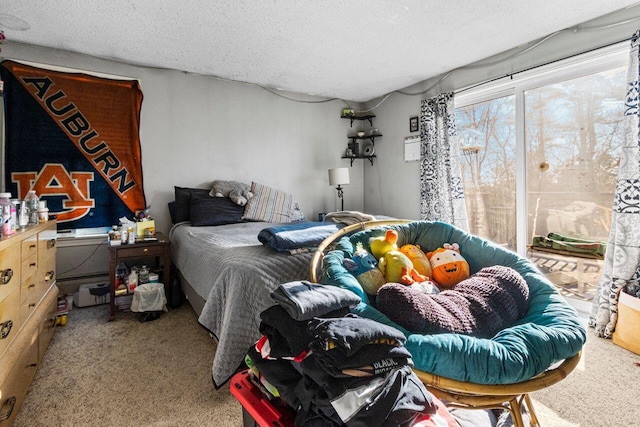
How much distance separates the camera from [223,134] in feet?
12.2

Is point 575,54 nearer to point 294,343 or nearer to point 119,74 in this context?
point 294,343

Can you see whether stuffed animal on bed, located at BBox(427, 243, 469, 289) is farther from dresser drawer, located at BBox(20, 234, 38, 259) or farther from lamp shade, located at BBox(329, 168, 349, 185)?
lamp shade, located at BBox(329, 168, 349, 185)

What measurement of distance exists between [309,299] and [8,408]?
1426 mm

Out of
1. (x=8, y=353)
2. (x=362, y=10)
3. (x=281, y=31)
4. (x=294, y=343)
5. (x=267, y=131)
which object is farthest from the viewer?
(x=267, y=131)

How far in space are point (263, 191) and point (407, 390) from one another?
119 inches

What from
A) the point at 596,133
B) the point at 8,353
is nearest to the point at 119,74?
the point at 8,353

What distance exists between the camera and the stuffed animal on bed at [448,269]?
1.64 m

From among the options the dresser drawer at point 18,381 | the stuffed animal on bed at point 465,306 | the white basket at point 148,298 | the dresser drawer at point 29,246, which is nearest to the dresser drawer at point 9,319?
the dresser drawer at point 18,381

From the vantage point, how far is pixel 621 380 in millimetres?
1764

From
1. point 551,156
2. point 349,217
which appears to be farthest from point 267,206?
point 551,156

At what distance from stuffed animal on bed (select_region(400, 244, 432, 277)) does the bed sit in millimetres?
577

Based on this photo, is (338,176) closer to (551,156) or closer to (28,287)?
(551,156)

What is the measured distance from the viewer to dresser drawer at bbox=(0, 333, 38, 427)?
4.20ft

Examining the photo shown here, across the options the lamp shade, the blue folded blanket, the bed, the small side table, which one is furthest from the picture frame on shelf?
the small side table
